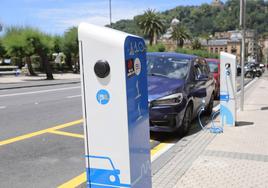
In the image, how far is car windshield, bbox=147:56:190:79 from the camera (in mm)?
8658

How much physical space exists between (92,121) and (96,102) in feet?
0.53

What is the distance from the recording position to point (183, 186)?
4746 mm

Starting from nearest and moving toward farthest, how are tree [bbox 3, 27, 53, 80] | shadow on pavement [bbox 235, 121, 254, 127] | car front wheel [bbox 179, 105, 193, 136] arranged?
1. car front wheel [bbox 179, 105, 193, 136]
2. shadow on pavement [bbox 235, 121, 254, 127]
3. tree [bbox 3, 27, 53, 80]

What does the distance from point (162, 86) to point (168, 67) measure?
1.19 metres

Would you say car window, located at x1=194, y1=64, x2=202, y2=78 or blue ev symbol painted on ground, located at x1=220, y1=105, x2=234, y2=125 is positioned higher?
car window, located at x1=194, y1=64, x2=202, y2=78

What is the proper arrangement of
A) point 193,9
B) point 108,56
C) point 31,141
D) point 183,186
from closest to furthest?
point 108,56 < point 183,186 < point 31,141 < point 193,9

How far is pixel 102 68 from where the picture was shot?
2.83 m

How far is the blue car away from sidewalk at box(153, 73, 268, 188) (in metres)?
0.59

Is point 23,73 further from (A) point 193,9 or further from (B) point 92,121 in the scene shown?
(A) point 193,9

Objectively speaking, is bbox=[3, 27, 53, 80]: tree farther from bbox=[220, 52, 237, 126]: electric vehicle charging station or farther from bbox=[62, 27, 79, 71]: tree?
bbox=[220, 52, 237, 126]: electric vehicle charging station

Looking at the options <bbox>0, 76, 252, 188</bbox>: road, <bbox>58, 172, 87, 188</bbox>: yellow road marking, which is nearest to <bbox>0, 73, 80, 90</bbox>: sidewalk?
<bbox>0, 76, 252, 188</bbox>: road

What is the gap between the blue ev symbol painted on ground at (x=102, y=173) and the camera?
2.95 m

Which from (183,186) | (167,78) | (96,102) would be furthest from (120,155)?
(167,78)

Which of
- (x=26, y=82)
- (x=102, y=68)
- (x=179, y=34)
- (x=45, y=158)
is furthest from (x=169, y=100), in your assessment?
(x=179, y=34)
